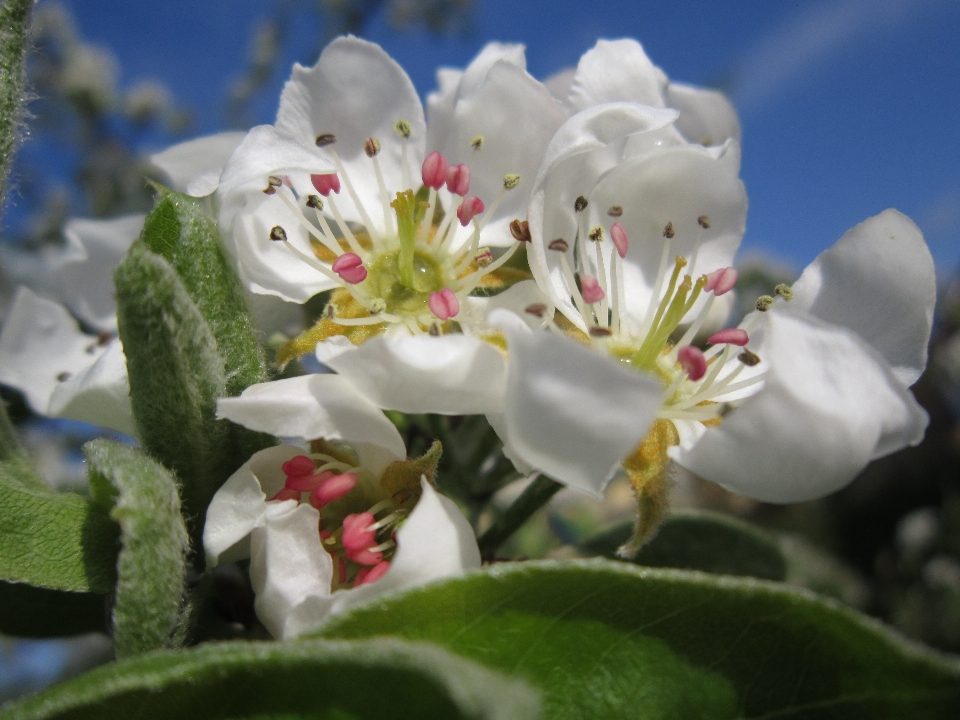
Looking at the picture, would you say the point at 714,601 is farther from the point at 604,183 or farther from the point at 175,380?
the point at 604,183

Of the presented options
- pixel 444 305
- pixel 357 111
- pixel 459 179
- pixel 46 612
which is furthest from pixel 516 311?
pixel 46 612

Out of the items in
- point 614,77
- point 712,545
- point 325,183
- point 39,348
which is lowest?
point 712,545

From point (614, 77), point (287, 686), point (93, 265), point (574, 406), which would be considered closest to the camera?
point (287, 686)

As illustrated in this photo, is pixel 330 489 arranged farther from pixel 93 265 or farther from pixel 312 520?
pixel 93 265

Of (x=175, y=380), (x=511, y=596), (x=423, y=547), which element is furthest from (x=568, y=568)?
(x=175, y=380)

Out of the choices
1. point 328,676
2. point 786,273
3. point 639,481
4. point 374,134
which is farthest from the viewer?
point 786,273
